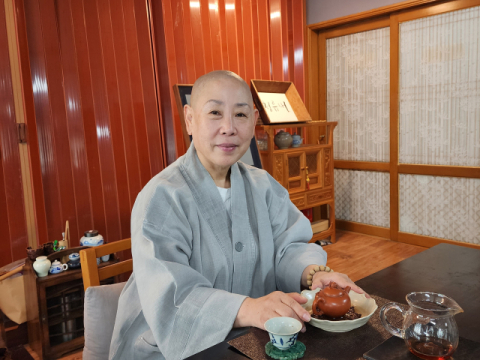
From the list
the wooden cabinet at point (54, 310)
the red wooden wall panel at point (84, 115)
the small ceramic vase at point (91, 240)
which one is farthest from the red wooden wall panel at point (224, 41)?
the wooden cabinet at point (54, 310)

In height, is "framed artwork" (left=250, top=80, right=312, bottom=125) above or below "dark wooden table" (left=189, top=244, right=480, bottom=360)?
above

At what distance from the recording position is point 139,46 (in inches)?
118

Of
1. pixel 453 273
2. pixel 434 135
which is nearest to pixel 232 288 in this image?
pixel 453 273

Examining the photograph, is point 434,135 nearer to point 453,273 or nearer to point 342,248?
point 342,248

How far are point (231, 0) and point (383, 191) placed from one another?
7.64ft

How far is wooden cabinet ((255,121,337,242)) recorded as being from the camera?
3.56m

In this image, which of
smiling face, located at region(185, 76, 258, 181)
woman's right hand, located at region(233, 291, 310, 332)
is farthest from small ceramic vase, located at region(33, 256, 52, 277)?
woman's right hand, located at region(233, 291, 310, 332)

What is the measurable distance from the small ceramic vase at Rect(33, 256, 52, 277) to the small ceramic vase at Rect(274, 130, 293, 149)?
85.3 inches

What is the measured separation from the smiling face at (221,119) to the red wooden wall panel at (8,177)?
1.70 m

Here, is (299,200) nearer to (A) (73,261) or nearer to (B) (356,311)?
(A) (73,261)

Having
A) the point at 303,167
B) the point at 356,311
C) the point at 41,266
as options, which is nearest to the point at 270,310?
the point at 356,311

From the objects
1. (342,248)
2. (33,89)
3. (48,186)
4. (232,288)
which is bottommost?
(342,248)

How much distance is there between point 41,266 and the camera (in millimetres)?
2121

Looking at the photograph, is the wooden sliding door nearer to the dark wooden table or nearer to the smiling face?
the dark wooden table
